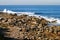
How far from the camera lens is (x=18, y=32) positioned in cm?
2678

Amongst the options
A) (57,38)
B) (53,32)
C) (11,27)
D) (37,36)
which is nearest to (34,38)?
(37,36)

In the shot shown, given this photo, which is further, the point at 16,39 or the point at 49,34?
the point at 49,34

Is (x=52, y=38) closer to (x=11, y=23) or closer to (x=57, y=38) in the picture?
(x=57, y=38)

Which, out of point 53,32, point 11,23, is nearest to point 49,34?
point 53,32

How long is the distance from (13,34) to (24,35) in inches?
53.5

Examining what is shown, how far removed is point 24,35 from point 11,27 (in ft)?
18.5

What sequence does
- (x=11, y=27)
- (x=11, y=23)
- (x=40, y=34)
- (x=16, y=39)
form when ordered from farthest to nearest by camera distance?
(x=11, y=23) < (x=11, y=27) < (x=40, y=34) < (x=16, y=39)

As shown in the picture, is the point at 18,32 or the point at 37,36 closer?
the point at 37,36

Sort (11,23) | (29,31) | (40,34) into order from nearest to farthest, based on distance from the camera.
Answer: (40,34) → (29,31) → (11,23)

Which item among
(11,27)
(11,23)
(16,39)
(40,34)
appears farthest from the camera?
(11,23)

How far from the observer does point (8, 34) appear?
25.9 meters

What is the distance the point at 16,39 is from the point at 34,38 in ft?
5.59

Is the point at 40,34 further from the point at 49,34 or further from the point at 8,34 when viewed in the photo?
the point at 8,34

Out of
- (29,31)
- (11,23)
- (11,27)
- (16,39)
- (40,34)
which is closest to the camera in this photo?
(16,39)
